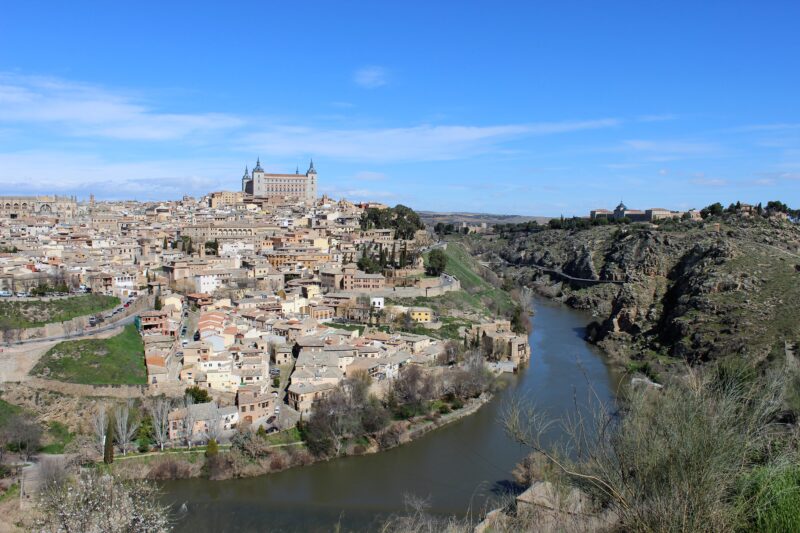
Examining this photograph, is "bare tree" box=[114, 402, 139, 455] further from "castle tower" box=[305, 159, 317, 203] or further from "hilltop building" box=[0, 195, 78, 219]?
"castle tower" box=[305, 159, 317, 203]

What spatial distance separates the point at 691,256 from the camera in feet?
107

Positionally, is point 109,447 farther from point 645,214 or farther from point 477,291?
point 645,214

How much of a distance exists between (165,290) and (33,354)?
8040 millimetres

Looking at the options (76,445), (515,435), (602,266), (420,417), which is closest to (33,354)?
(76,445)

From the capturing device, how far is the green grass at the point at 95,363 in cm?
1501

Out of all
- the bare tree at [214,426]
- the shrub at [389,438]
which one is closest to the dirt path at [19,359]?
the bare tree at [214,426]

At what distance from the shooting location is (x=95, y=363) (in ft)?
51.4

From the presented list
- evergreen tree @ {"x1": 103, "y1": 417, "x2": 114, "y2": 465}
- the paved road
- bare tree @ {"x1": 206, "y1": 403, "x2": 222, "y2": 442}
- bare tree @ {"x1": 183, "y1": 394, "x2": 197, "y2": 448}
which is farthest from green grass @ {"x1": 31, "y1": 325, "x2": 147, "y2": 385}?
bare tree @ {"x1": 206, "y1": 403, "x2": 222, "y2": 442}

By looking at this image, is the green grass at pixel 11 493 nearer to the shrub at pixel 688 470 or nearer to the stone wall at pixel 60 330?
the stone wall at pixel 60 330

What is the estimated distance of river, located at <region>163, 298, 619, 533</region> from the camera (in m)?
11.5

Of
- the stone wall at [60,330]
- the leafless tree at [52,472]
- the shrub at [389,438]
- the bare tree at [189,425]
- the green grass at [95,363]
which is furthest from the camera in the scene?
the stone wall at [60,330]

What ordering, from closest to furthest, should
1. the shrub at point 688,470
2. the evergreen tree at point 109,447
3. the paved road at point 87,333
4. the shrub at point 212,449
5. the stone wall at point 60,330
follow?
the shrub at point 688,470 → the evergreen tree at point 109,447 → the shrub at point 212,449 → the paved road at point 87,333 → the stone wall at point 60,330

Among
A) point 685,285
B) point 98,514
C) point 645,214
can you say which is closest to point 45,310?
point 98,514

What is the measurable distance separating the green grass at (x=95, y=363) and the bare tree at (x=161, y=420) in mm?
1438
